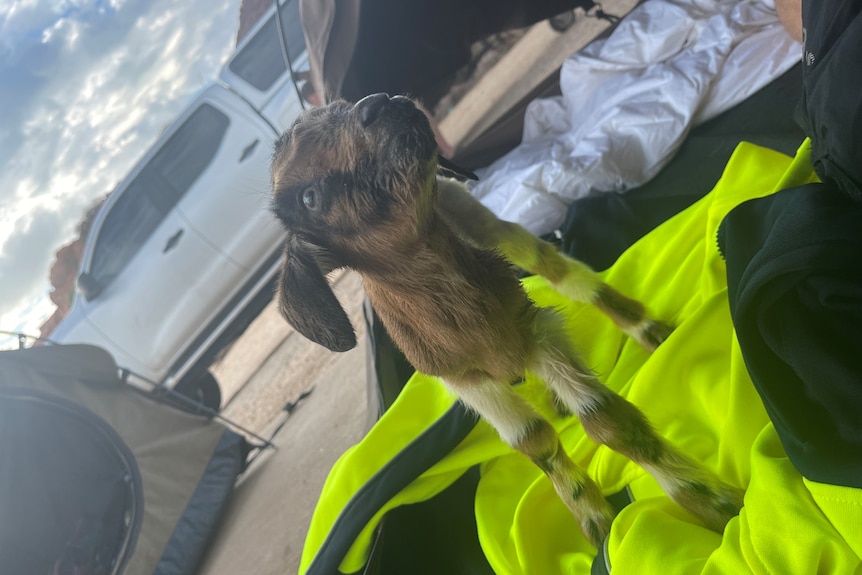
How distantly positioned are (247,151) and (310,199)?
7.43 feet

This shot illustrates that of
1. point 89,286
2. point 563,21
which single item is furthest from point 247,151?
point 563,21

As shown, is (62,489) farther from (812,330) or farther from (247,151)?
(812,330)

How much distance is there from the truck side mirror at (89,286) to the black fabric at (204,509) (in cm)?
119

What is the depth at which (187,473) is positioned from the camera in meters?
2.23

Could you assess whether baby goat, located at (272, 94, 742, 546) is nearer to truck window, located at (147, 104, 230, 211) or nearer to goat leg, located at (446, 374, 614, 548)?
goat leg, located at (446, 374, 614, 548)

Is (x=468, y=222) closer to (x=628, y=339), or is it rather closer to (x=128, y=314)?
(x=628, y=339)

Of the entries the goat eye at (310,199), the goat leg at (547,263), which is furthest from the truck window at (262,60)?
the goat eye at (310,199)

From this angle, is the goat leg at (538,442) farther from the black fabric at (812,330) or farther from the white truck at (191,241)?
the white truck at (191,241)

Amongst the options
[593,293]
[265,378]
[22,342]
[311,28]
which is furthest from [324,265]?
[265,378]

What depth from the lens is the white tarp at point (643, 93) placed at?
66.6 inches

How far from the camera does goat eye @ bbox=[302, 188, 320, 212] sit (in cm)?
88

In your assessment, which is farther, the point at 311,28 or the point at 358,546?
the point at 311,28

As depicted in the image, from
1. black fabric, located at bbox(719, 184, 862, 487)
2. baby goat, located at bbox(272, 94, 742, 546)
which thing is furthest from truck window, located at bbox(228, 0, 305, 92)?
black fabric, located at bbox(719, 184, 862, 487)

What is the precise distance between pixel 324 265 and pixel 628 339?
0.76 meters
